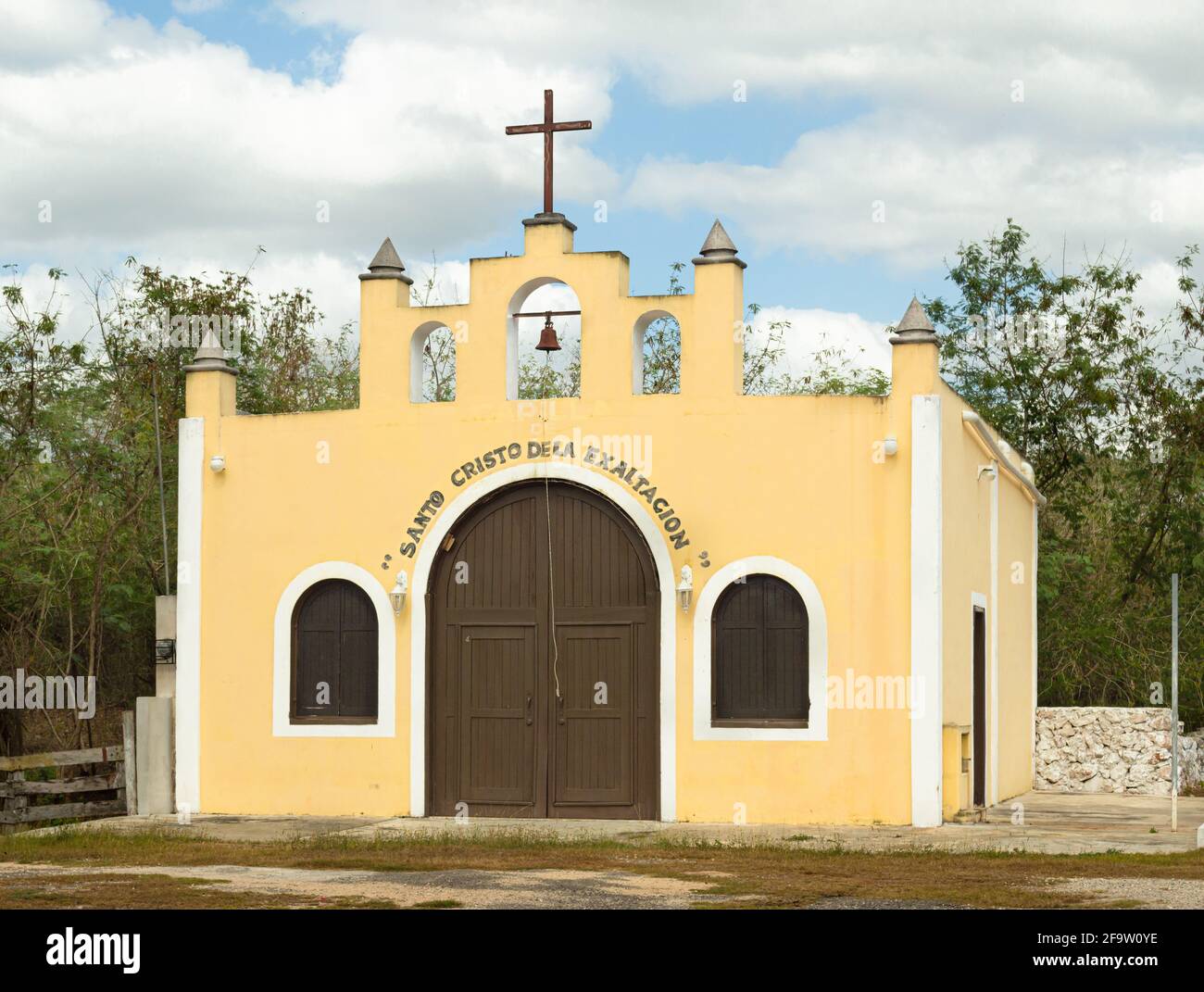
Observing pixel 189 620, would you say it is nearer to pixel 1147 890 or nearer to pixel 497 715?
pixel 497 715

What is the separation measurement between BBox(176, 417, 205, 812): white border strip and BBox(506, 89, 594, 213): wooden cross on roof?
446 centimetres

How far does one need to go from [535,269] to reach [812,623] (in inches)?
180

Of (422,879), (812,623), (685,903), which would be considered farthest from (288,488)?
(685,903)

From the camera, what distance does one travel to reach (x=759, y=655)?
54.6ft

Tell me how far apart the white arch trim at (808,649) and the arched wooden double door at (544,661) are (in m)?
0.47

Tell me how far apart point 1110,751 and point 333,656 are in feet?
33.0

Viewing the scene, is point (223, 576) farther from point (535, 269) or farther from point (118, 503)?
point (118, 503)

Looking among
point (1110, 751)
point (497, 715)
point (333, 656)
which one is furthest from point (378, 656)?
point (1110, 751)

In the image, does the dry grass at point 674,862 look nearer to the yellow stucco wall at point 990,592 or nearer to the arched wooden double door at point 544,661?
the arched wooden double door at point 544,661

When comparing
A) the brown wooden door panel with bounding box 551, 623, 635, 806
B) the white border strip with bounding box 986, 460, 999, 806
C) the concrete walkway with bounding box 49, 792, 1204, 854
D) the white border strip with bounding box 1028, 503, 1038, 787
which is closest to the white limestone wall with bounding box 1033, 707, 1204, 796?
the white border strip with bounding box 1028, 503, 1038, 787

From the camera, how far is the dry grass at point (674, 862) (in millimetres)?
11008

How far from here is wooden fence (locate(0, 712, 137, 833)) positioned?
17484 mm

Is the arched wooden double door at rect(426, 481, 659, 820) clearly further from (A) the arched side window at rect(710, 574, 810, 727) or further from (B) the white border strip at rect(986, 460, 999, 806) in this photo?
(B) the white border strip at rect(986, 460, 999, 806)

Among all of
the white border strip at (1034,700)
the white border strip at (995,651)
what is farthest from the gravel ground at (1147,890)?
the white border strip at (1034,700)
